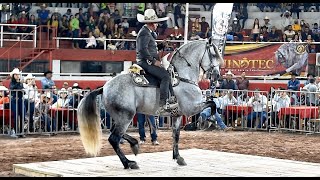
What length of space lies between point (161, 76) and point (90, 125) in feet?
4.68

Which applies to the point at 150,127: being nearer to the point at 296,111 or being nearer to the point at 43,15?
the point at 296,111

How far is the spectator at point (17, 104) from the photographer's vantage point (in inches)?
749

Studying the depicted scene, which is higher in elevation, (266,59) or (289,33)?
(289,33)

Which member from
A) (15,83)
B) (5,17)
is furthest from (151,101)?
(5,17)

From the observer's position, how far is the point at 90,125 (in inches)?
484

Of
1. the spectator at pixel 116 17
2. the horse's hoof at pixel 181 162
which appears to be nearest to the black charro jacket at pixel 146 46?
the horse's hoof at pixel 181 162

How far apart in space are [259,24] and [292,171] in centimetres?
2262

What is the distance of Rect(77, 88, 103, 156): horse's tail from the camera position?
12219 millimetres

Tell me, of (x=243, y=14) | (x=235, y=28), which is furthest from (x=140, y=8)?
(x=243, y=14)

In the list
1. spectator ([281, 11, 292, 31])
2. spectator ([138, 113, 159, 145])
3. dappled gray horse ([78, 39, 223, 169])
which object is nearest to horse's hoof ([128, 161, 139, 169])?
dappled gray horse ([78, 39, 223, 169])

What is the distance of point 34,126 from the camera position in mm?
19562

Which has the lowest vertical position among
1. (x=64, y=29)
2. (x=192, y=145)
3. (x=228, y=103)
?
(x=192, y=145)

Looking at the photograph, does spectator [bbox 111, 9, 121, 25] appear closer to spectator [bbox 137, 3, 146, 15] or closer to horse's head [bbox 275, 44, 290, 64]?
spectator [bbox 137, 3, 146, 15]

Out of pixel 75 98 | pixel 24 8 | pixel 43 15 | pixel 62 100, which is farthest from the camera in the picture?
pixel 24 8
